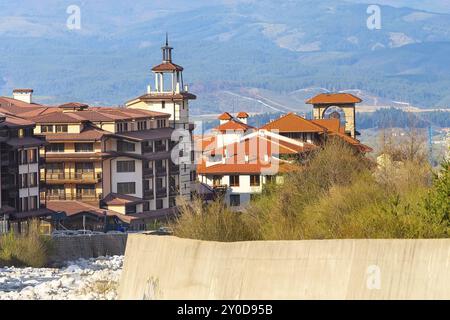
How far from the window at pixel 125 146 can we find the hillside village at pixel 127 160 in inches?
2.2

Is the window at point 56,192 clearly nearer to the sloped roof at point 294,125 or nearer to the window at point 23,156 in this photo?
the window at point 23,156

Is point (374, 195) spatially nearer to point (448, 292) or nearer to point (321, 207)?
point (321, 207)

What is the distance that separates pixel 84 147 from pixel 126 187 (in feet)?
15.4

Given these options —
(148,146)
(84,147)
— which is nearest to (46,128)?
(84,147)

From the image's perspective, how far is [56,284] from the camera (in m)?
42.9

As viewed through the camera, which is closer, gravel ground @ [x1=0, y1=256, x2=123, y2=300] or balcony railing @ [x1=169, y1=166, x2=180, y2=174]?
gravel ground @ [x1=0, y1=256, x2=123, y2=300]

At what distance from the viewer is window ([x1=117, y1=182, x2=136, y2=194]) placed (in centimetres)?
10132

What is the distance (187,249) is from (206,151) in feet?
268

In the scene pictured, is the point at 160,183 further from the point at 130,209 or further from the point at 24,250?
the point at 24,250

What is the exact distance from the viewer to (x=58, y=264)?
65.5 metres

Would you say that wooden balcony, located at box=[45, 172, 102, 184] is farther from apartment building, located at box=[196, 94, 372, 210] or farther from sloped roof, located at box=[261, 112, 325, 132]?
sloped roof, located at box=[261, 112, 325, 132]

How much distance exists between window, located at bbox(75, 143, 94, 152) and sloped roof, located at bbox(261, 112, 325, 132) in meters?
14.6

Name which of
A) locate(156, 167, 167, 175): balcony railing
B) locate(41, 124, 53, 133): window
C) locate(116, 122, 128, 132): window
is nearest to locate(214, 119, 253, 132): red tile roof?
locate(156, 167, 167, 175): balcony railing

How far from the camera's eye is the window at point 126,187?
332 ft
